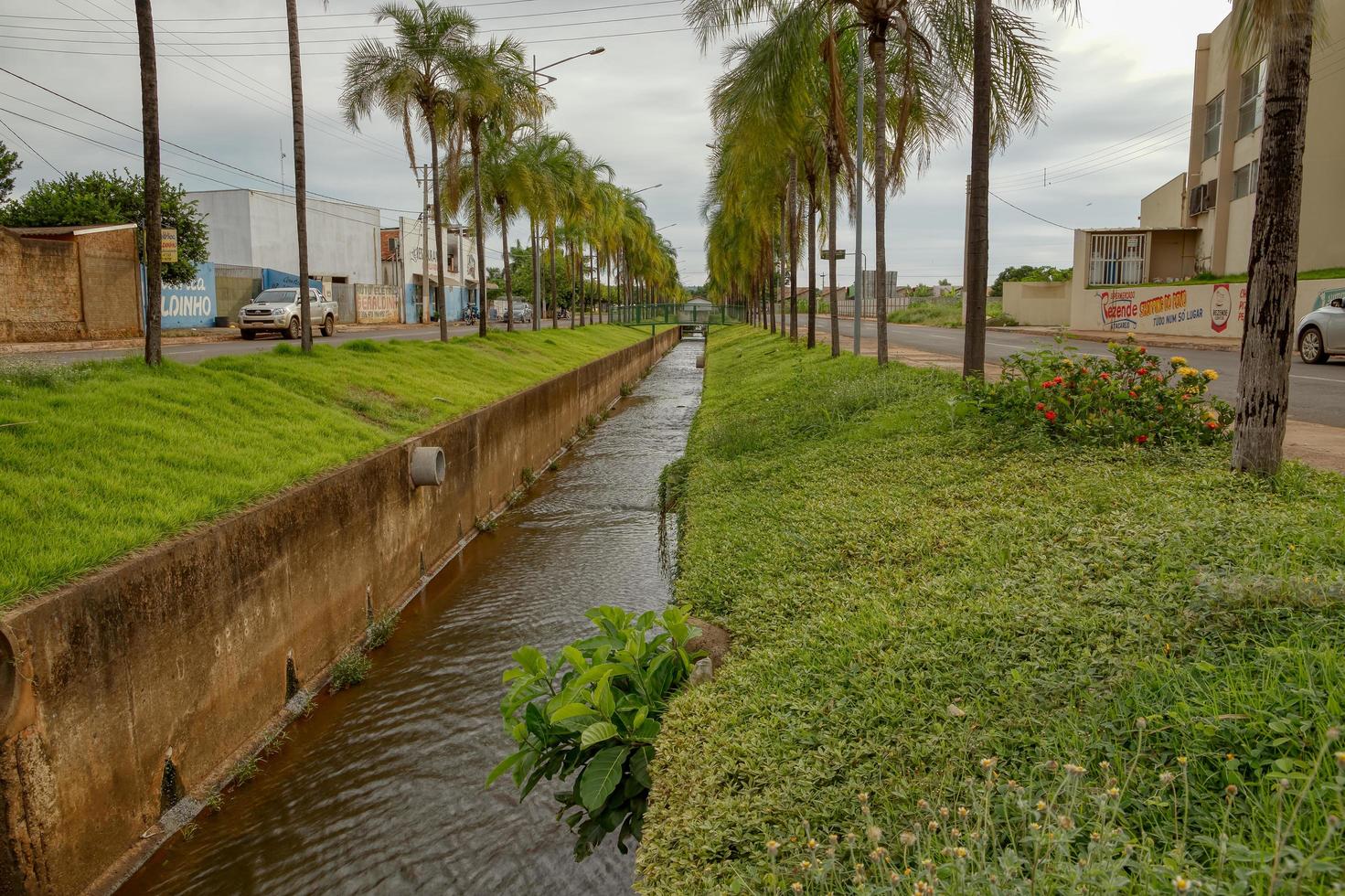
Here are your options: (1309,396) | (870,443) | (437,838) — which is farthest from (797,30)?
(437,838)

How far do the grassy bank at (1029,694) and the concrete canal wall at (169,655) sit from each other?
8.71 feet

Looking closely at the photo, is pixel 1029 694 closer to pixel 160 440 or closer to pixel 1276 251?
pixel 1276 251

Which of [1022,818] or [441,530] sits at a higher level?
[1022,818]

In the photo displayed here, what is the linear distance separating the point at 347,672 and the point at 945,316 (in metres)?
50.8

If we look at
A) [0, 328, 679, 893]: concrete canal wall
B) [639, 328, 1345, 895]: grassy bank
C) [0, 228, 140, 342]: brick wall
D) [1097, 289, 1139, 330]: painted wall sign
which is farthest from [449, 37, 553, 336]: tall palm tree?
[1097, 289, 1139, 330]: painted wall sign

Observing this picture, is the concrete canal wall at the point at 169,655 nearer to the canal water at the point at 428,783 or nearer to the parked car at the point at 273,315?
the canal water at the point at 428,783

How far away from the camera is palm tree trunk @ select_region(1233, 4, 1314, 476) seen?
4.84 meters

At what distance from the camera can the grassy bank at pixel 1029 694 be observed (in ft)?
7.35

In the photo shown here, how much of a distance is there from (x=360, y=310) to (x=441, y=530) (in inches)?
1518

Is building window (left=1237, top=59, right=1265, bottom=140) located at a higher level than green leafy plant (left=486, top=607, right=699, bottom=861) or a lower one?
higher

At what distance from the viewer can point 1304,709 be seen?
2504mm

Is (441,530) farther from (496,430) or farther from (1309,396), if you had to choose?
(1309,396)

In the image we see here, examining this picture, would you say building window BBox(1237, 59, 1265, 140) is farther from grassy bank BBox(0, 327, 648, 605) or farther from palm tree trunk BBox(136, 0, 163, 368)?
palm tree trunk BBox(136, 0, 163, 368)

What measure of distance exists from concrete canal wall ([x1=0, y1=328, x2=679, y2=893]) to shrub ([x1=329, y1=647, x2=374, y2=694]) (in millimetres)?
141
